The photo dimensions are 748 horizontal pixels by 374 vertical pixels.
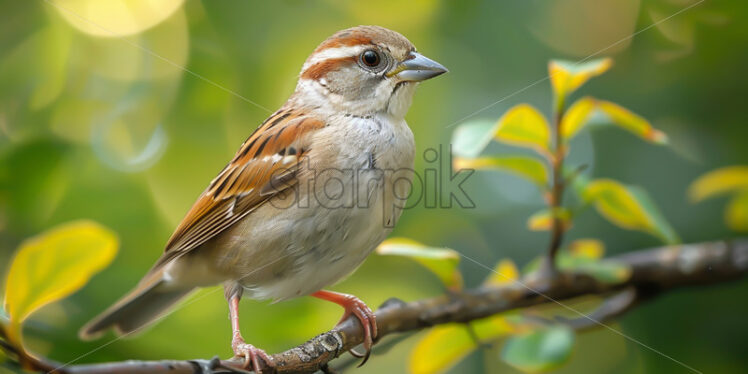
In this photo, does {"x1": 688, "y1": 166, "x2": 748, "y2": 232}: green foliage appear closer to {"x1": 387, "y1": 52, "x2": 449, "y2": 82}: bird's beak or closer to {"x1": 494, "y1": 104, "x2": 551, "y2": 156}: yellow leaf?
{"x1": 494, "y1": 104, "x2": 551, "y2": 156}: yellow leaf

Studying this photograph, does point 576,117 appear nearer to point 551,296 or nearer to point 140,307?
point 551,296

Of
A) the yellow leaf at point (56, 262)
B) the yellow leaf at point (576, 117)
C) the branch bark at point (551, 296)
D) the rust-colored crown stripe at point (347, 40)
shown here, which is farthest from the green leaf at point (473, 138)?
the yellow leaf at point (56, 262)

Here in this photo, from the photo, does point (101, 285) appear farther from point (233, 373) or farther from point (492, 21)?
point (492, 21)

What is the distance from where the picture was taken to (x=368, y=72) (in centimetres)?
279

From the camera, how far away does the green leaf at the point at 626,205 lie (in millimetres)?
2336

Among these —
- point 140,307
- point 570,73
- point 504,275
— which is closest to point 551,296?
point 504,275

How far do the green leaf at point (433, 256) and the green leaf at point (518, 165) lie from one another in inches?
13.5

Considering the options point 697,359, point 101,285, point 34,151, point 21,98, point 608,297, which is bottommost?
point 697,359

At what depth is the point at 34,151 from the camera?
8.83ft

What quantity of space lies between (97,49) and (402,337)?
2.08m

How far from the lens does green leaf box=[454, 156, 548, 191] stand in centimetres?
243

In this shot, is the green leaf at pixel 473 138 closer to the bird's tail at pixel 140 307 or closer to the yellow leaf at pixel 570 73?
the yellow leaf at pixel 570 73

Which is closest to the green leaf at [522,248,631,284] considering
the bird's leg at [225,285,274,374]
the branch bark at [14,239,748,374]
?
the branch bark at [14,239,748,374]

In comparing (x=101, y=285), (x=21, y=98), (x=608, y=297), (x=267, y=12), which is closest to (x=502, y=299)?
(x=608, y=297)
